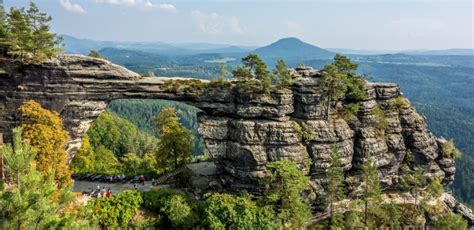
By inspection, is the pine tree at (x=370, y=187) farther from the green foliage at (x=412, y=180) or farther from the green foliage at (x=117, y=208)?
the green foliage at (x=117, y=208)

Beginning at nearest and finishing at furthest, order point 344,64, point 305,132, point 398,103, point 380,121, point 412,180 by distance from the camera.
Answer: point 305,132 → point 344,64 → point 412,180 → point 380,121 → point 398,103

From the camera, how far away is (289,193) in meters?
34.0

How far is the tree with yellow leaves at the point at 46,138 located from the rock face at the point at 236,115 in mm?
3367

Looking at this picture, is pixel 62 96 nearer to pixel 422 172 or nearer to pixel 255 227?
pixel 255 227

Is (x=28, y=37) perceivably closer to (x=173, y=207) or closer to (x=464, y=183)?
(x=173, y=207)

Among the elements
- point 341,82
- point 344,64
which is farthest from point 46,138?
point 344,64

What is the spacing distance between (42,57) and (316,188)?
28601 mm

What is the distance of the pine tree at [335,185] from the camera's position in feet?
A: 117

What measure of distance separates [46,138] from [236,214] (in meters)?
16.6

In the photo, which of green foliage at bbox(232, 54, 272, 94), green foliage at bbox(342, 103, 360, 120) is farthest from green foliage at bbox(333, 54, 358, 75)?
green foliage at bbox(232, 54, 272, 94)

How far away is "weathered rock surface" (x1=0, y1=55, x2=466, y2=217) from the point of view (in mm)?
36719

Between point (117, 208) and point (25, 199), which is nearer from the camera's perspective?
point (25, 199)

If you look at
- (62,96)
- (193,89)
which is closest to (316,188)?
(193,89)

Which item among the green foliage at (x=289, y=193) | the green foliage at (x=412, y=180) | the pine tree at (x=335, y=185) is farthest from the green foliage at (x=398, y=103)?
the green foliage at (x=289, y=193)
